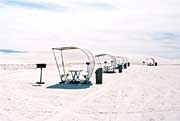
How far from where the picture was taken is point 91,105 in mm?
12477

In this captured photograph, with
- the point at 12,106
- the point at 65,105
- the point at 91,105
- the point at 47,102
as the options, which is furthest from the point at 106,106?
the point at 12,106

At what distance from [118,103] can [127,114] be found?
242cm

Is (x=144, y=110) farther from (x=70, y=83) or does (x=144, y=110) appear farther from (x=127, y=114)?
(x=70, y=83)

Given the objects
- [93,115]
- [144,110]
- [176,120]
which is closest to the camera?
[176,120]

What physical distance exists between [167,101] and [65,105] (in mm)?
4031

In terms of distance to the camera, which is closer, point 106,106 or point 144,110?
point 144,110

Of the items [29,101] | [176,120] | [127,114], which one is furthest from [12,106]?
[176,120]

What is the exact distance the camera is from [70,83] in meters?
22.1

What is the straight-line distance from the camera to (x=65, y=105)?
40.6 feet

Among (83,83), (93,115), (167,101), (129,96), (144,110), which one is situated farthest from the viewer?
(83,83)

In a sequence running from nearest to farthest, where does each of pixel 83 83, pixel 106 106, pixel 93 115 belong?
pixel 93 115 → pixel 106 106 → pixel 83 83

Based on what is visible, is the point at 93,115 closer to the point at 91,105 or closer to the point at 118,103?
the point at 91,105

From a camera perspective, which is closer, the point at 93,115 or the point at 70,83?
the point at 93,115

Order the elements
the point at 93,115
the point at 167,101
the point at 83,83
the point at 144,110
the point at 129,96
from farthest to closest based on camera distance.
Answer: the point at 83,83 → the point at 129,96 → the point at 167,101 → the point at 144,110 → the point at 93,115
